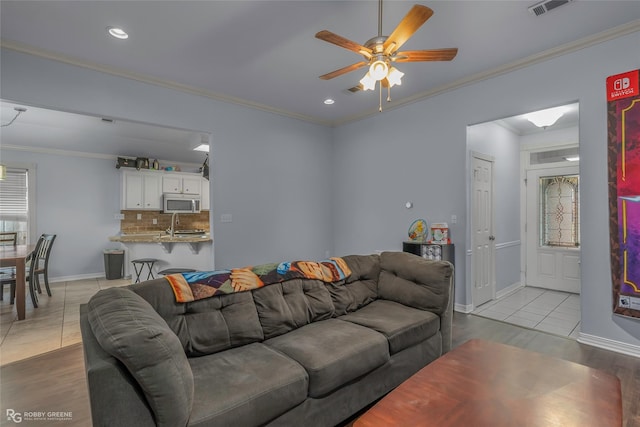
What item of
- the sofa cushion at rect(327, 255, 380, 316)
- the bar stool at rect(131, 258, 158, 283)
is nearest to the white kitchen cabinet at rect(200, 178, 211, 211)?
the bar stool at rect(131, 258, 158, 283)

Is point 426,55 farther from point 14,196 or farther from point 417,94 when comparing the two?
point 14,196

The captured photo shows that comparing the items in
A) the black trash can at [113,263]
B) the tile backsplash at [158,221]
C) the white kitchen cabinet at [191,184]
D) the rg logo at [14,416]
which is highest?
the white kitchen cabinet at [191,184]

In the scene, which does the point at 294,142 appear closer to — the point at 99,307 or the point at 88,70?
the point at 88,70

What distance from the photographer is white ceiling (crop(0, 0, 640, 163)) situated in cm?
254

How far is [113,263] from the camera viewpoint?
21.0ft

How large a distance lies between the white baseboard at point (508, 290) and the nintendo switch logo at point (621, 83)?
3.09 m

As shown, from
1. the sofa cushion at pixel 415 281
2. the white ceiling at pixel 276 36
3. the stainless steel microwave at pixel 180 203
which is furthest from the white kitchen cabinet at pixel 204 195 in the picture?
the sofa cushion at pixel 415 281

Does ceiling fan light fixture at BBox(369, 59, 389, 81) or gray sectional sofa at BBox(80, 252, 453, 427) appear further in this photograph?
ceiling fan light fixture at BBox(369, 59, 389, 81)

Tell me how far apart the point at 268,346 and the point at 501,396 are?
4.23ft

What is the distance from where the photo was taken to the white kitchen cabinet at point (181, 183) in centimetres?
725

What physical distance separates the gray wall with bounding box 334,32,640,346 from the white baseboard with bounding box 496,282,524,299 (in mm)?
1151

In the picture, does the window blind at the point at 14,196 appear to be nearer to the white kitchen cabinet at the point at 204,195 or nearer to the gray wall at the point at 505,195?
the white kitchen cabinet at the point at 204,195

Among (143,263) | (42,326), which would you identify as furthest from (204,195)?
(42,326)

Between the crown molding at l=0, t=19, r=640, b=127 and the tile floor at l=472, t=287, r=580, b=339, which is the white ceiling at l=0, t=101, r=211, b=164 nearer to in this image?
the crown molding at l=0, t=19, r=640, b=127
